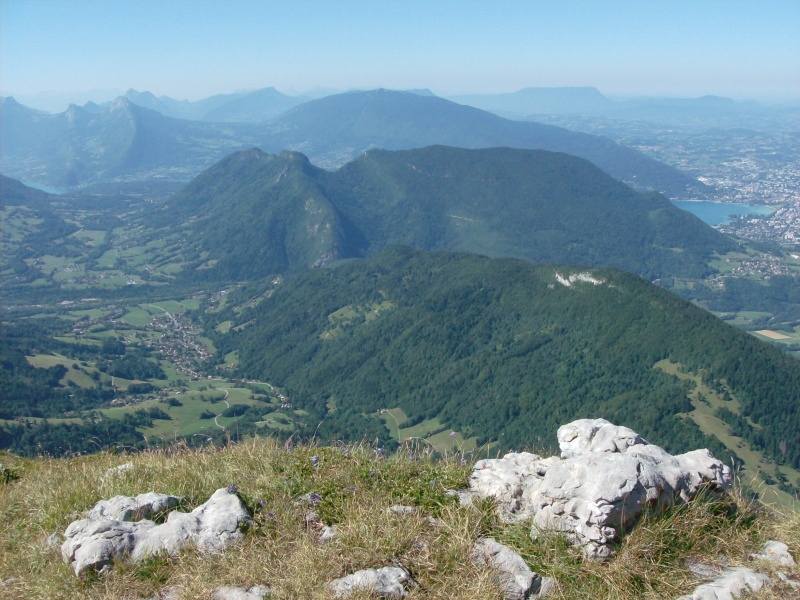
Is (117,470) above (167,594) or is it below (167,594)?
below

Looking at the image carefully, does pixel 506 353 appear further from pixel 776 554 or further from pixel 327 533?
pixel 327 533

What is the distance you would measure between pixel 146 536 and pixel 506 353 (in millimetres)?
119744

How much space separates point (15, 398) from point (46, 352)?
32.9 m

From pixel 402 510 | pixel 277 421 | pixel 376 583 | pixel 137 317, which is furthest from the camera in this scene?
pixel 137 317

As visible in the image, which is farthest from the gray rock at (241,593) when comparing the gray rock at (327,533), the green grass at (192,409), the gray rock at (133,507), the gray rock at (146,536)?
the green grass at (192,409)

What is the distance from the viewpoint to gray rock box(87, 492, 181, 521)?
721 centimetres

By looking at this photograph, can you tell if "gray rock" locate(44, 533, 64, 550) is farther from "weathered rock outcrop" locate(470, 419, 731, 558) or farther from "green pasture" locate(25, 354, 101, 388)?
"green pasture" locate(25, 354, 101, 388)

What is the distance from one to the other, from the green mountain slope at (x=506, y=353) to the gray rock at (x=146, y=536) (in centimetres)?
6417

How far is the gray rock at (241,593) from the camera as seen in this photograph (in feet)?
19.4

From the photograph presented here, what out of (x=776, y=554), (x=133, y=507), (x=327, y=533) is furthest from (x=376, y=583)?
(x=776, y=554)

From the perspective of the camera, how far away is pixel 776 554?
6.77 metres

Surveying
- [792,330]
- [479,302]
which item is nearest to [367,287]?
[479,302]

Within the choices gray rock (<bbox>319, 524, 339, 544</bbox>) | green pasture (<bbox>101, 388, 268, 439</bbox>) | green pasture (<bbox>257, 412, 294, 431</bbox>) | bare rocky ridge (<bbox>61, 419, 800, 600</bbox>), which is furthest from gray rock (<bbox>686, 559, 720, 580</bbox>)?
green pasture (<bbox>257, 412, 294, 431</bbox>)

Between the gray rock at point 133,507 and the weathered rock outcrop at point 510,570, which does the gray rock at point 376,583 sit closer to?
the weathered rock outcrop at point 510,570
